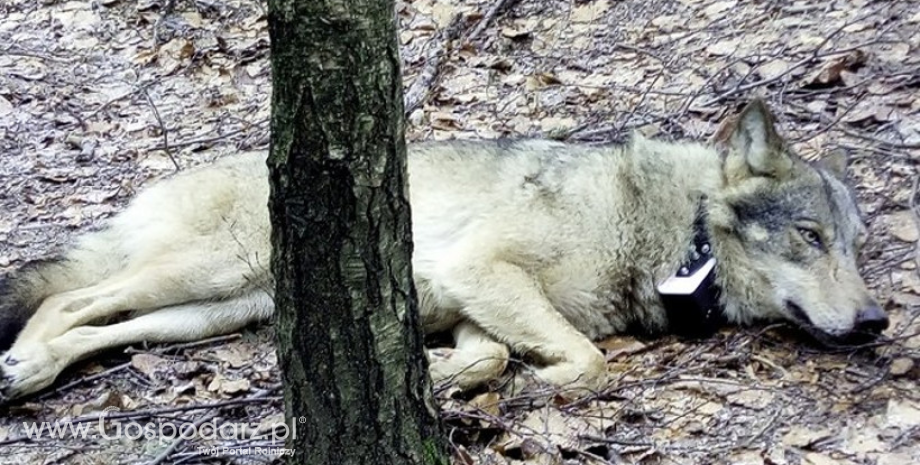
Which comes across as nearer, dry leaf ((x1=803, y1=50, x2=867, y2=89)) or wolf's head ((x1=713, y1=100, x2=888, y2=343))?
wolf's head ((x1=713, y1=100, x2=888, y2=343))

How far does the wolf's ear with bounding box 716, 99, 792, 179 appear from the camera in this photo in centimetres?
533

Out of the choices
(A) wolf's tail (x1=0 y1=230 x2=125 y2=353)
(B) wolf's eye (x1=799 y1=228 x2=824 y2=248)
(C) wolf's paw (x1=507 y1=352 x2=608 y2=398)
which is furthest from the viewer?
(A) wolf's tail (x1=0 y1=230 x2=125 y2=353)

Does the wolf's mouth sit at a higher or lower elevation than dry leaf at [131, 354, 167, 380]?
higher

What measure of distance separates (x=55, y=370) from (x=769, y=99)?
4.74 meters

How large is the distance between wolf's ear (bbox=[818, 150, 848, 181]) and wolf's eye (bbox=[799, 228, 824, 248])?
522mm

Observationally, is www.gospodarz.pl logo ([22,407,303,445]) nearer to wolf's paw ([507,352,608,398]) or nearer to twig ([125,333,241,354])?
twig ([125,333,241,354])

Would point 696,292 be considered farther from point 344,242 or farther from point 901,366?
point 344,242

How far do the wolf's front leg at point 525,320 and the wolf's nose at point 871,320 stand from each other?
1.20 m

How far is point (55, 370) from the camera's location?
5.14 metres

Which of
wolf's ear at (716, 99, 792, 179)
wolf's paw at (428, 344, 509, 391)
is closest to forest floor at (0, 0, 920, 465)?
wolf's paw at (428, 344, 509, 391)

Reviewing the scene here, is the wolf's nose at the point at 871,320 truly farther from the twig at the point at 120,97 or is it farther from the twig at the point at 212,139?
the twig at the point at 120,97

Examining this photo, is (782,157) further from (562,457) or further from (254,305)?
(254,305)

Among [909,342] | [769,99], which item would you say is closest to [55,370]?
[909,342]

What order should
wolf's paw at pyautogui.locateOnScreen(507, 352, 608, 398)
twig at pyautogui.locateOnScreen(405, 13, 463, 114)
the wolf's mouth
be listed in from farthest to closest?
twig at pyautogui.locateOnScreen(405, 13, 463, 114), the wolf's mouth, wolf's paw at pyautogui.locateOnScreen(507, 352, 608, 398)
